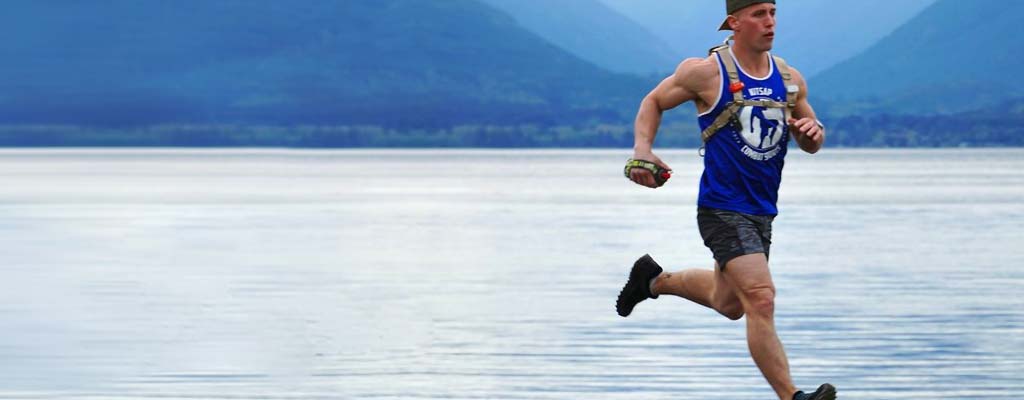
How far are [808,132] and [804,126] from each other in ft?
0.09

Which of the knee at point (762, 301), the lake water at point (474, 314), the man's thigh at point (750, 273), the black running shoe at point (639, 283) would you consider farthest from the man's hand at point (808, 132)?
the black running shoe at point (639, 283)

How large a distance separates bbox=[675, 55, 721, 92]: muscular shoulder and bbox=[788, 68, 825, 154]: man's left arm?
0.32 metres

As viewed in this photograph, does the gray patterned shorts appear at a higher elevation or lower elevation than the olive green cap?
lower

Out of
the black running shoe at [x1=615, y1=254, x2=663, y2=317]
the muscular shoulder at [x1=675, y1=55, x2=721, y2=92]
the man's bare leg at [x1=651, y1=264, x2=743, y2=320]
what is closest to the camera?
the muscular shoulder at [x1=675, y1=55, x2=721, y2=92]

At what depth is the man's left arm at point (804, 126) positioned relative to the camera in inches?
312

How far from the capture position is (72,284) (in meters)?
16.8

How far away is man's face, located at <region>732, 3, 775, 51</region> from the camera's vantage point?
26.1 ft

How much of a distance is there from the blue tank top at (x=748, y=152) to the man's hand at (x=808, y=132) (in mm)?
39

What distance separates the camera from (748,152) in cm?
796

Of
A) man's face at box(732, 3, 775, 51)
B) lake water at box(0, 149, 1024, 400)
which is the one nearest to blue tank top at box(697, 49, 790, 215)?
man's face at box(732, 3, 775, 51)

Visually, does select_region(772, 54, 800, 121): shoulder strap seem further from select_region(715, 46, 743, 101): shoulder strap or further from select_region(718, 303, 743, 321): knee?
select_region(718, 303, 743, 321): knee

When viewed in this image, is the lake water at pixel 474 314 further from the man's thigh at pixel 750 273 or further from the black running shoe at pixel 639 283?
the man's thigh at pixel 750 273

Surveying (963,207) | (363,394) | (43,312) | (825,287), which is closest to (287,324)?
(43,312)

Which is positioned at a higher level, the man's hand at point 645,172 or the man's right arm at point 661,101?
the man's right arm at point 661,101
